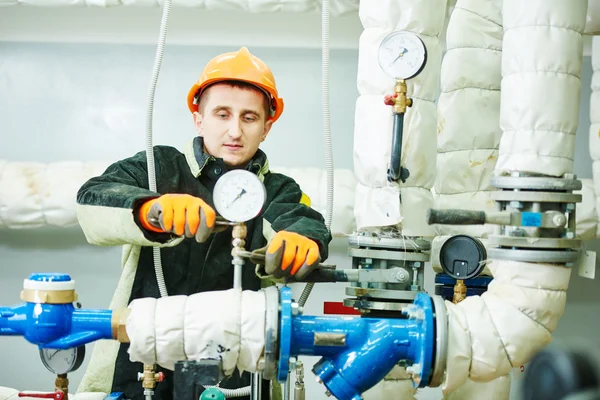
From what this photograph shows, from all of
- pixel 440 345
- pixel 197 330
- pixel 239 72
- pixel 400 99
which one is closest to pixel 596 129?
pixel 400 99

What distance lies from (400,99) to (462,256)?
422 millimetres

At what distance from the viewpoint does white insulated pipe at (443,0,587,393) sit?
1.38 meters

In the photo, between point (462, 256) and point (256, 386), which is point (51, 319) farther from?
point (462, 256)

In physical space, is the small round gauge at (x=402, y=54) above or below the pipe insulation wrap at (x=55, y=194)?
above

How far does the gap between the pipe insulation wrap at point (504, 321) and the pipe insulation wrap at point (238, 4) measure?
4.88ft

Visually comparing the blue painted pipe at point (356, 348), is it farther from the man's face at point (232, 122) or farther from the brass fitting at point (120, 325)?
the man's face at point (232, 122)

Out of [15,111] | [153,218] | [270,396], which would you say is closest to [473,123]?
[270,396]

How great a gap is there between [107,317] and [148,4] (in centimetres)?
169

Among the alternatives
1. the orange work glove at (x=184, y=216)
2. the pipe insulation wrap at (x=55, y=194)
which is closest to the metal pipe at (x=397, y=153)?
the orange work glove at (x=184, y=216)

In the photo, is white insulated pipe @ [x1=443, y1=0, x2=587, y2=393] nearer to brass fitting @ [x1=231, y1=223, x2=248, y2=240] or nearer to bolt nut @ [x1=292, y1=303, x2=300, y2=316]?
bolt nut @ [x1=292, y1=303, x2=300, y2=316]

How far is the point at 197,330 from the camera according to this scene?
50.8 inches

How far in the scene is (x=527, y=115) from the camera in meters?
1.53

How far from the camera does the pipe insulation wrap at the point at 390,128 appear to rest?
69.7 inches

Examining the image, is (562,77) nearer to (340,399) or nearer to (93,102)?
(340,399)
